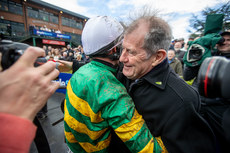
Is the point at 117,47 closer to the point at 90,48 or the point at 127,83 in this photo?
the point at 90,48

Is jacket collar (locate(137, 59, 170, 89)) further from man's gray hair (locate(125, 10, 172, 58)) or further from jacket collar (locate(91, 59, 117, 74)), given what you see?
jacket collar (locate(91, 59, 117, 74))

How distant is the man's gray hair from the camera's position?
121cm

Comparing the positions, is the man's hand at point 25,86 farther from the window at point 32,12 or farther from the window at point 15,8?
the window at point 32,12

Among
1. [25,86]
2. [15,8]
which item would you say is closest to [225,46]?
[25,86]

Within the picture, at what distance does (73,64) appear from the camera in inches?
118

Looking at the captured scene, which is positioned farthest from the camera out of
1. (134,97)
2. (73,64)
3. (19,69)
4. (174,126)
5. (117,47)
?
(73,64)

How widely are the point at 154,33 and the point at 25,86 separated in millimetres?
1195

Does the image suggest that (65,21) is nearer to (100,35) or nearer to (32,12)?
(32,12)

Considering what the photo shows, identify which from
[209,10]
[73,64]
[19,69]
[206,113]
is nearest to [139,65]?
[19,69]

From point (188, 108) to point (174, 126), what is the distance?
0.20 metres

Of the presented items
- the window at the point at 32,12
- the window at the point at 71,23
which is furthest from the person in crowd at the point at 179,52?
the window at the point at 71,23

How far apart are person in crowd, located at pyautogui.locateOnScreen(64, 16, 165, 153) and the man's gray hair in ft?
0.96

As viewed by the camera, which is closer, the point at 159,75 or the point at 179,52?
the point at 159,75

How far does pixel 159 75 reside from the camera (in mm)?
1220
